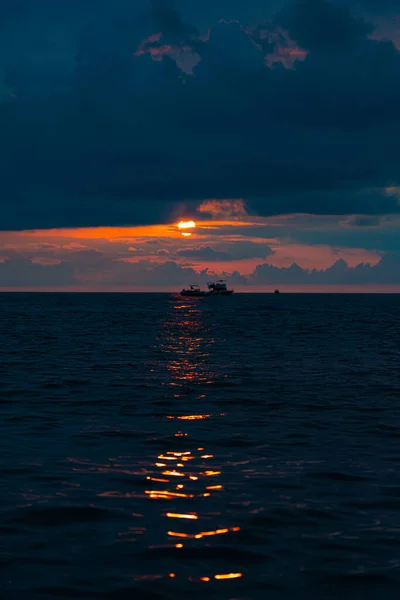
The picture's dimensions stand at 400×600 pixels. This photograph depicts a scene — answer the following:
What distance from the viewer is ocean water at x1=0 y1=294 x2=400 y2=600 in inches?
373

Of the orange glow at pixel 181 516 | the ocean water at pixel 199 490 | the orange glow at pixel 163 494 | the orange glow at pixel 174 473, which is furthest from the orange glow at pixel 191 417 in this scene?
the orange glow at pixel 181 516

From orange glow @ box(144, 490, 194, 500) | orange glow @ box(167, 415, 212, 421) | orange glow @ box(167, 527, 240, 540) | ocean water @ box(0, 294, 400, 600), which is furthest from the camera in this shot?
orange glow @ box(167, 415, 212, 421)

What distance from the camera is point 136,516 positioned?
39.0 feet

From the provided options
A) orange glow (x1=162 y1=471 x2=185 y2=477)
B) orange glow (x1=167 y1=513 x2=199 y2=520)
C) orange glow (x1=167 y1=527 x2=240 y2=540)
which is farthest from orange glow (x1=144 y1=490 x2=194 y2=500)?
orange glow (x1=167 y1=527 x2=240 y2=540)

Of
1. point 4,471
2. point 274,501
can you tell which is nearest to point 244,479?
point 274,501

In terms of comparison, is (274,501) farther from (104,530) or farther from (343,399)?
(343,399)

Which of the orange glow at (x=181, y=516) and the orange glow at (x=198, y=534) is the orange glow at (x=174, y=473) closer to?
the orange glow at (x=181, y=516)

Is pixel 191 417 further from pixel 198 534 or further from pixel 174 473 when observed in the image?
pixel 198 534

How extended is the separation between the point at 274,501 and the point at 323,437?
6300mm

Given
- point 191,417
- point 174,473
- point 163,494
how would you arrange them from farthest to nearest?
point 191,417 → point 174,473 → point 163,494

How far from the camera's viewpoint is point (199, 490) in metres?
13.4

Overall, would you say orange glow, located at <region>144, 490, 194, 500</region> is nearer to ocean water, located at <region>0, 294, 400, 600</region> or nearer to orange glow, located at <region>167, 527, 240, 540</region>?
ocean water, located at <region>0, 294, 400, 600</region>

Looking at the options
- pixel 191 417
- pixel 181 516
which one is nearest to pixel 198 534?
pixel 181 516

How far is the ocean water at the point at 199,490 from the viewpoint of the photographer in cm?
947
